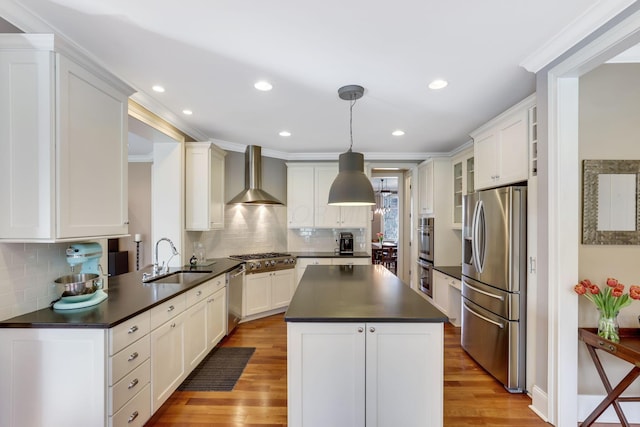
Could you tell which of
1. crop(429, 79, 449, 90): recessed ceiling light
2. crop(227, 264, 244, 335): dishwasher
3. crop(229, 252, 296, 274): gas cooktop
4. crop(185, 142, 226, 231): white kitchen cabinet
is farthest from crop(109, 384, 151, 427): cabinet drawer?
crop(429, 79, 449, 90): recessed ceiling light

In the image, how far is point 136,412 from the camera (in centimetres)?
191

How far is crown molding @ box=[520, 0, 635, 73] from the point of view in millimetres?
1563

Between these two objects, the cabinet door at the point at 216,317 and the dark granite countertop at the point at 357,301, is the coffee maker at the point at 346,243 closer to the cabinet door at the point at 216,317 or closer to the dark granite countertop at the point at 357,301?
the dark granite countertop at the point at 357,301

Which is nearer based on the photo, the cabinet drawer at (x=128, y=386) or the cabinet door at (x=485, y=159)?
the cabinet drawer at (x=128, y=386)

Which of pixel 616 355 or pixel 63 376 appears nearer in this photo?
pixel 63 376

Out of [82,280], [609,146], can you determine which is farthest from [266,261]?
[609,146]

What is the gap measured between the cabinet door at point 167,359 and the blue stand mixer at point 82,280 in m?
0.49

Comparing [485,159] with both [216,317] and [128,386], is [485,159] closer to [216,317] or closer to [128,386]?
[216,317]

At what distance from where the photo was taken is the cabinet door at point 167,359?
2131 mm

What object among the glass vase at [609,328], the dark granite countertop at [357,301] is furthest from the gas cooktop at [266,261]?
the glass vase at [609,328]

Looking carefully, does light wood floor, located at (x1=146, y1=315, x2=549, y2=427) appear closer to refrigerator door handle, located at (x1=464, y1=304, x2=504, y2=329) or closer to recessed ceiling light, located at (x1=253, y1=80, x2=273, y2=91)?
refrigerator door handle, located at (x1=464, y1=304, x2=504, y2=329)

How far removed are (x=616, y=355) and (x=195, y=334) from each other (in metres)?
3.23

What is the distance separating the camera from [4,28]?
1.66m

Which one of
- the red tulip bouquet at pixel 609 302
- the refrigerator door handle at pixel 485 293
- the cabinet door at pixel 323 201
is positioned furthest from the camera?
the cabinet door at pixel 323 201
